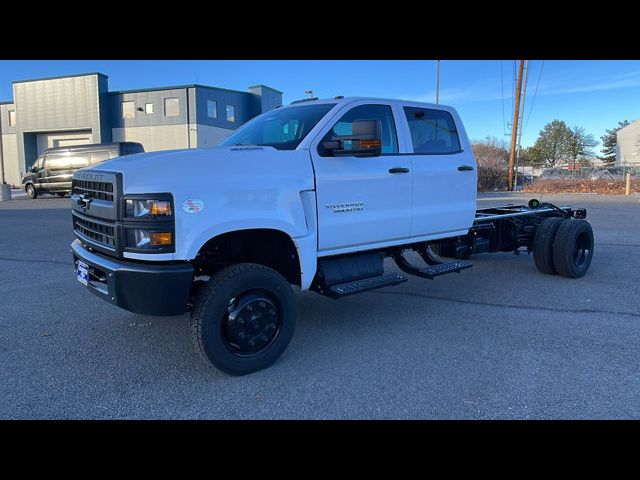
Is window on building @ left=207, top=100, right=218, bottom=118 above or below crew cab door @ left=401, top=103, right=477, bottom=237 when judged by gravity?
above

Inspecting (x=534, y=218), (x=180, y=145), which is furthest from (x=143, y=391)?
(x=180, y=145)

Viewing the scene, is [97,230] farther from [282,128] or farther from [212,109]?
[212,109]

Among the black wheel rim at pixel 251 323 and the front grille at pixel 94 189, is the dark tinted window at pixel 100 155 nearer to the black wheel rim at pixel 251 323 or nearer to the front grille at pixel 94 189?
the front grille at pixel 94 189

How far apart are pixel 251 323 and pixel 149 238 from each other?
3.30 ft

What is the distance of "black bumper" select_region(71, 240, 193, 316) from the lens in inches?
136

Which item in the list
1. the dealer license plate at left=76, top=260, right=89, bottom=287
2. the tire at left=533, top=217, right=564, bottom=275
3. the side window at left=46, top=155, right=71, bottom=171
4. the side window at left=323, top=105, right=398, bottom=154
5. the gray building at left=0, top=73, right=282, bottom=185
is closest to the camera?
the dealer license plate at left=76, top=260, right=89, bottom=287

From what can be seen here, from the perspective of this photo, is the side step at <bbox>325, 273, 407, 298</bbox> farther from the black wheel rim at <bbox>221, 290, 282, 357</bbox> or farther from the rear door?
the rear door

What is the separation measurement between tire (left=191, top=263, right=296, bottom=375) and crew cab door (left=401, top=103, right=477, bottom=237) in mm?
1956

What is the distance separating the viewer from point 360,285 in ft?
14.9

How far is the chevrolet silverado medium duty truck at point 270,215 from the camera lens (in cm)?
350

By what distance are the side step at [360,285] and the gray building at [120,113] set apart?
1390 inches

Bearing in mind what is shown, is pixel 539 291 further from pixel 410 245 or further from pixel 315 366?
pixel 315 366

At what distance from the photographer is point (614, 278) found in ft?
23.1

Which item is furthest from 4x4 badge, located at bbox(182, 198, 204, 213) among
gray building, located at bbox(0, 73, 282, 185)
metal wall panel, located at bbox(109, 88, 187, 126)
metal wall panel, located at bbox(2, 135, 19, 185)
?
metal wall panel, located at bbox(2, 135, 19, 185)
